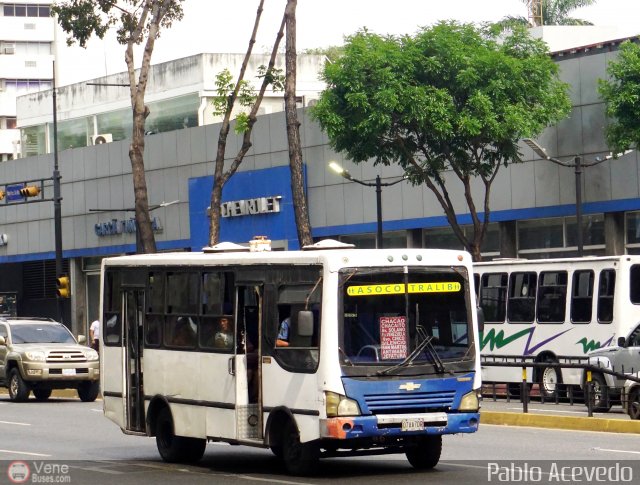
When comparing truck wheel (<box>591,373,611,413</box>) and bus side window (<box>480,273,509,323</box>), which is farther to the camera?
bus side window (<box>480,273,509,323</box>)

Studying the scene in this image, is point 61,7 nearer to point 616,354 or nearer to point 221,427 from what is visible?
point 616,354

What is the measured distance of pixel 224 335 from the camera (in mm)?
17500

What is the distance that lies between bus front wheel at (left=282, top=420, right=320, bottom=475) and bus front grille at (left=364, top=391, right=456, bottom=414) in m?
0.85

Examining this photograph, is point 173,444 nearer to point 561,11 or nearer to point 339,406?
point 339,406

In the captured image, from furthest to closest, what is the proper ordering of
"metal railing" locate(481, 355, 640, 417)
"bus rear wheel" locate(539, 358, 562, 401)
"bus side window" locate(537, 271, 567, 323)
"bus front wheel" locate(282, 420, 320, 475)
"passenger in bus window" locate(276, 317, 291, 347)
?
1. "bus side window" locate(537, 271, 567, 323)
2. "bus rear wheel" locate(539, 358, 562, 401)
3. "metal railing" locate(481, 355, 640, 417)
4. "passenger in bus window" locate(276, 317, 291, 347)
5. "bus front wheel" locate(282, 420, 320, 475)

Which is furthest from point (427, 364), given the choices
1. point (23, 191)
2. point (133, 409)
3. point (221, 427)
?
point (23, 191)

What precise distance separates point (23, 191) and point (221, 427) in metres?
34.4

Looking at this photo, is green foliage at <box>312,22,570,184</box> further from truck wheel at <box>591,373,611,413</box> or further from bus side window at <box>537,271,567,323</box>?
truck wheel at <box>591,373,611,413</box>

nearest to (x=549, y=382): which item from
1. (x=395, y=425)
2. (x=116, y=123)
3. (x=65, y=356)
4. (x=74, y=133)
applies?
(x=65, y=356)

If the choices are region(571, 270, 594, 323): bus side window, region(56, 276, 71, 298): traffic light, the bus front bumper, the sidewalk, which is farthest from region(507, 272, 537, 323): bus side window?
the bus front bumper

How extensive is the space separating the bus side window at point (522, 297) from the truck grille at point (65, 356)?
31.6 ft

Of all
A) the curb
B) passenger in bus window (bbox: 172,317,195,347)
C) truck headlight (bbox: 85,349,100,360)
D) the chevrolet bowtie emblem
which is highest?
passenger in bus window (bbox: 172,317,195,347)

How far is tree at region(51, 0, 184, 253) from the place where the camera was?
134ft

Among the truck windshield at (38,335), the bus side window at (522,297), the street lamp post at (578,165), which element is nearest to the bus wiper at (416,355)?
the bus side window at (522,297)
